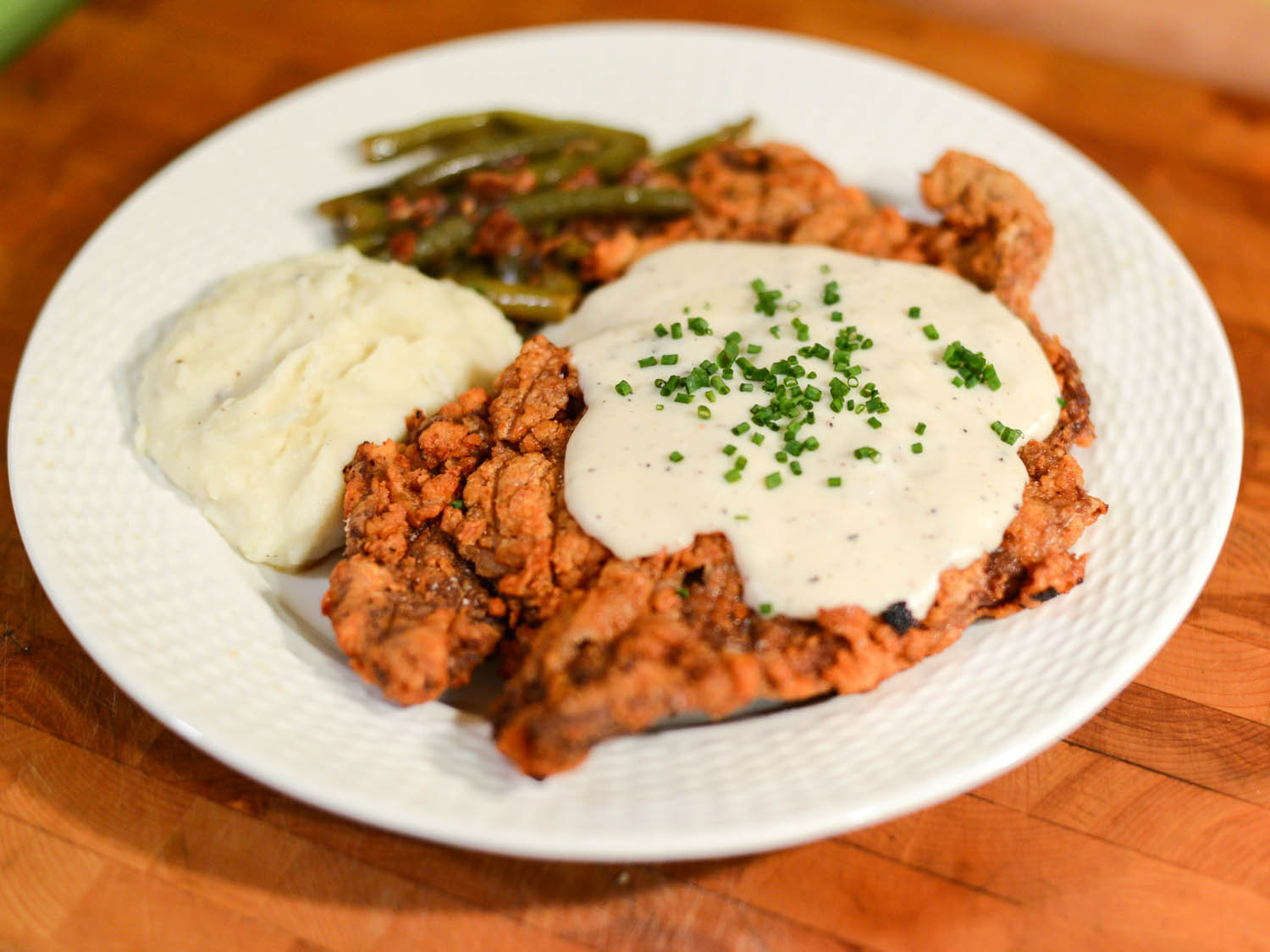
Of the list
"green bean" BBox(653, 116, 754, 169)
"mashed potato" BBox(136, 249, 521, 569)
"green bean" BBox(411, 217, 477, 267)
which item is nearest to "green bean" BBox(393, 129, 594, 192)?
"green bean" BBox(411, 217, 477, 267)

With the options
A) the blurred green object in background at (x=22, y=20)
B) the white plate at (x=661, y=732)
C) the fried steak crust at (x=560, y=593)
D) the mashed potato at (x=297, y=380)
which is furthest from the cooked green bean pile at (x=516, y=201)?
the blurred green object in background at (x=22, y=20)

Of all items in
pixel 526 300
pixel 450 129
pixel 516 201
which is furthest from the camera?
pixel 450 129

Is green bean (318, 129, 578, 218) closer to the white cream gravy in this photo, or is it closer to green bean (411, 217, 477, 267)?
green bean (411, 217, 477, 267)

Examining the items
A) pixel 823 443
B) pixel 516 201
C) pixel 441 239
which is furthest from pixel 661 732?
pixel 516 201

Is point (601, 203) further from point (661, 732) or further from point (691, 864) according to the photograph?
point (691, 864)

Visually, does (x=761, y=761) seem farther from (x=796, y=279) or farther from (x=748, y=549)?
(x=796, y=279)

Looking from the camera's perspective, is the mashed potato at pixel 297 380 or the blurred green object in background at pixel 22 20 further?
the blurred green object in background at pixel 22 20

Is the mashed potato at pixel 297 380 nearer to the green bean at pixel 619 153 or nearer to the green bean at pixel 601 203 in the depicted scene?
the green bean at pixel 601 203
